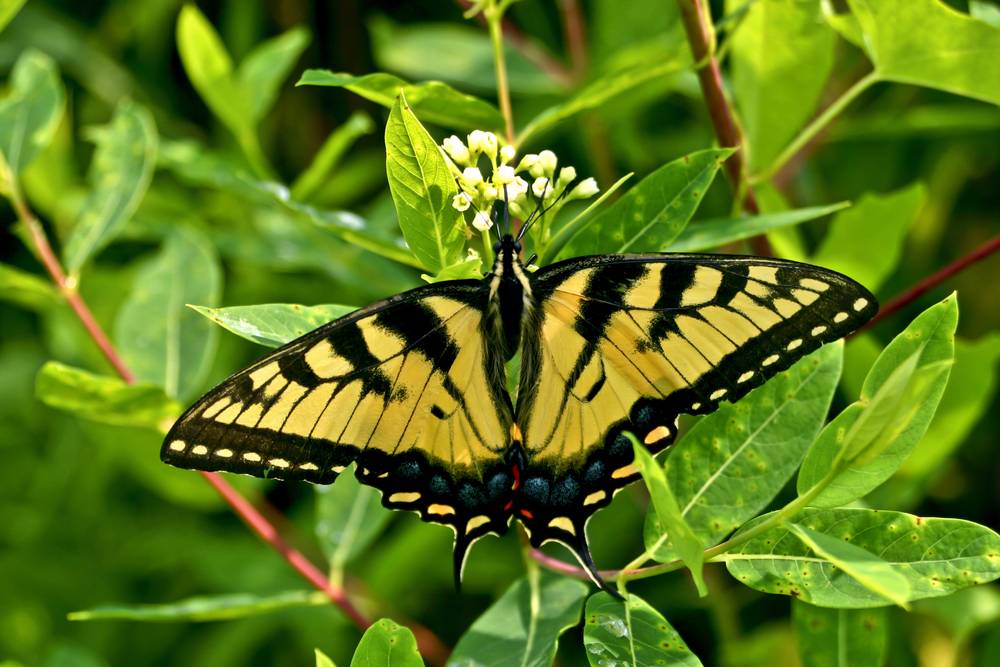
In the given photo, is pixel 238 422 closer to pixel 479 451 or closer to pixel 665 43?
pixel 479 451

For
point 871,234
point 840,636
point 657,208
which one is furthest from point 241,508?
point 871,234

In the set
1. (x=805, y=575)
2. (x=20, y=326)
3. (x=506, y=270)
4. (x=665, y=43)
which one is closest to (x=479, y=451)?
(x=506, y=270)

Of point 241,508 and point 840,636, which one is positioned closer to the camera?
point 840,636

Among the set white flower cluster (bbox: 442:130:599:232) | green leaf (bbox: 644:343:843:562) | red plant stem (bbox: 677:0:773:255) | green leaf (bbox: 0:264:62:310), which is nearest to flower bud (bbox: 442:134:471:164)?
white flower cluster (bbox: 442:130:599:232)

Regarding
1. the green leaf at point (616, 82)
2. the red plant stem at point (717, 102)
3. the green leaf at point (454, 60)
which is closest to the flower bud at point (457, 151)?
the green leaf at point (616, 82)

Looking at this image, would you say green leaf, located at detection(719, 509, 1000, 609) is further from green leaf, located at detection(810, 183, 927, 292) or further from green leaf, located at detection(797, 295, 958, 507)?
green leaf, located at detection(810, 183, 927, 292)

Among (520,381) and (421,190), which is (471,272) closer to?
(421,190)
